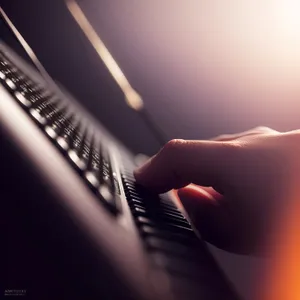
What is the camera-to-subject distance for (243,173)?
532 mm

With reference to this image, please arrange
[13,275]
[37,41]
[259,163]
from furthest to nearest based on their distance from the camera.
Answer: [37,41] < [259,163] < [13,275]

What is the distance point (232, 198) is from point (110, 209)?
253 mm

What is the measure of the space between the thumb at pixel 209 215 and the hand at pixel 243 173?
0.02m

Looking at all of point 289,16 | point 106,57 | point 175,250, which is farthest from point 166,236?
point 289,16

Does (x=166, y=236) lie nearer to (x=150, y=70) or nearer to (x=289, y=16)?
(x=150, y=70)

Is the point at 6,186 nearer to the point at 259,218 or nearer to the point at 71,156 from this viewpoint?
the point at 71,156

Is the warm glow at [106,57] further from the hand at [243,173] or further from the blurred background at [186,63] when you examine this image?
the hand at [243,173]

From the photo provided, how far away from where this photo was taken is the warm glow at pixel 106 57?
1.34 meters

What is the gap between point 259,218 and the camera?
0.55m

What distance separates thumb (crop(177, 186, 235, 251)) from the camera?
61cm

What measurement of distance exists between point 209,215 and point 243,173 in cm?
11

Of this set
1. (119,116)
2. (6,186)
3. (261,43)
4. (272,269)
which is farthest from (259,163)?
(261,43)

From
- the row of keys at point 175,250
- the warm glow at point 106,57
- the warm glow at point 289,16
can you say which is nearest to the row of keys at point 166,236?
the row of keys at point 175,250

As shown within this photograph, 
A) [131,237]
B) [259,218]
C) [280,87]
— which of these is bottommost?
[280,87]
